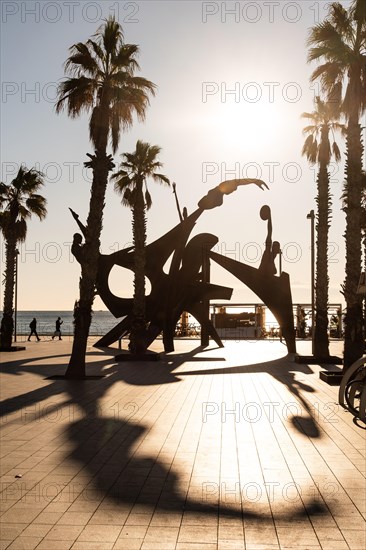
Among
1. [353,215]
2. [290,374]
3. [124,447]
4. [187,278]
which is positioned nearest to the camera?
[124,447]

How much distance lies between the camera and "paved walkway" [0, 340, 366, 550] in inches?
241

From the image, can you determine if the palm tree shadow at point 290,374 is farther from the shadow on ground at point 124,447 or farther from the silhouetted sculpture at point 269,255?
the silhouetted sculpture at point 269,255

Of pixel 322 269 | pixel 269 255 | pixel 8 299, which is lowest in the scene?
pixel 8 299

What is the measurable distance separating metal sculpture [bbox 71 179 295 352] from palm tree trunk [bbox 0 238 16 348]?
3.62 meters

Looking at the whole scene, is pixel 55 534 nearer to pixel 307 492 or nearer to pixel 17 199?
pixel 307 492

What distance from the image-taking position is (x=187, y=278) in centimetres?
3262

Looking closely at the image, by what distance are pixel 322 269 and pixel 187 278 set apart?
9803mm

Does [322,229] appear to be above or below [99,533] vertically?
above

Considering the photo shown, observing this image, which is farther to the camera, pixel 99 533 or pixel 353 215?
pixel 353 215

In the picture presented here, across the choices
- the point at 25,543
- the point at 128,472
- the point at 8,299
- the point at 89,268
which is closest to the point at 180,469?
the point at 128,472

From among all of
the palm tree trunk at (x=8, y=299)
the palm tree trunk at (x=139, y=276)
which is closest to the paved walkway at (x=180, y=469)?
the palm tree trunk at (x=139, y=276)

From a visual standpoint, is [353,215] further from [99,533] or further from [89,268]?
[99,533]

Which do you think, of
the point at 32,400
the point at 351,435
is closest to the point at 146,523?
the point at 351,435

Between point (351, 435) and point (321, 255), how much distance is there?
14.1m
